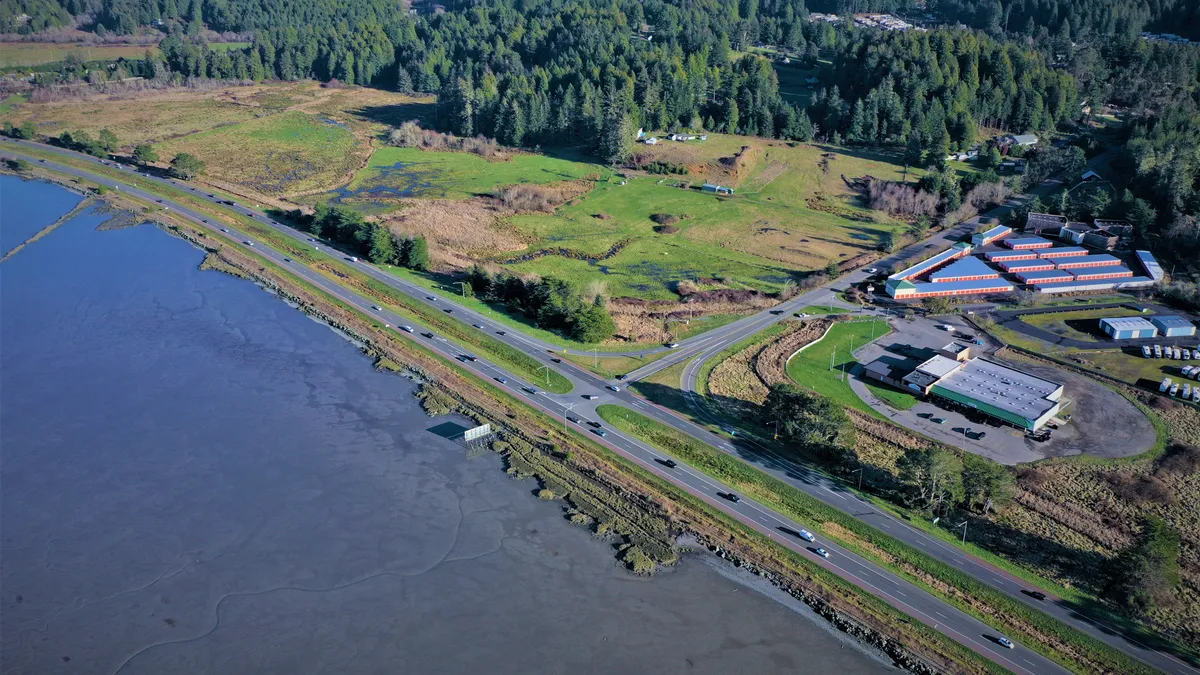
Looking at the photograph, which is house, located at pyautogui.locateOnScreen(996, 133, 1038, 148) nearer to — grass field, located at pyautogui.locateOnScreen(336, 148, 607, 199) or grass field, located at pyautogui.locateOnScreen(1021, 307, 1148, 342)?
grass field, located at pyautogui.locateOnScreen(1021, 307, 1148, 342)

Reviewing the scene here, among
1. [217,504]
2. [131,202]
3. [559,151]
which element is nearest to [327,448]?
[217,504]

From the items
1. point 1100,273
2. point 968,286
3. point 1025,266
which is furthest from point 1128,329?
point 1025,266

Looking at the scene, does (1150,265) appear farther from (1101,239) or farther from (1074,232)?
(1074,232)

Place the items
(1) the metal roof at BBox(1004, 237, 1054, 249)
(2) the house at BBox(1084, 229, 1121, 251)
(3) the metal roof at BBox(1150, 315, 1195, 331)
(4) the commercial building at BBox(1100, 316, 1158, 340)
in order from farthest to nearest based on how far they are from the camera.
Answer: (1) the metal roof at BBox(1004, 237, 1054, 249) < (2) the house at BBox(1084, 229, 1121, 251) < (3) the metal roof at BBox(1150, 315, 1195, 331) < (4) the commercial building at BBox(1100, 316, 1158, 340)

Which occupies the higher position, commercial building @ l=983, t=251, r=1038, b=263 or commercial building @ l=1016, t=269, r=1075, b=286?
commercial building @ l=983, t=251, r=1038, b=263

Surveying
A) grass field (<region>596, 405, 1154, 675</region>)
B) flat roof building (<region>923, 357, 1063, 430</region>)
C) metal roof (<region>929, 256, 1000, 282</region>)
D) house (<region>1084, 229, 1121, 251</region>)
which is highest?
house (<region>1084, 229, 1121, 251</region>)

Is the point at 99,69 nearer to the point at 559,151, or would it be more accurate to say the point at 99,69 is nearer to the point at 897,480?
the point at 559,151

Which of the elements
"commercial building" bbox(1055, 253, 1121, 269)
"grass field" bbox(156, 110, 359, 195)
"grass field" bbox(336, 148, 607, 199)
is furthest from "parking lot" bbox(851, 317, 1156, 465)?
"grass field" bbox(156, 110, 359, 195)
